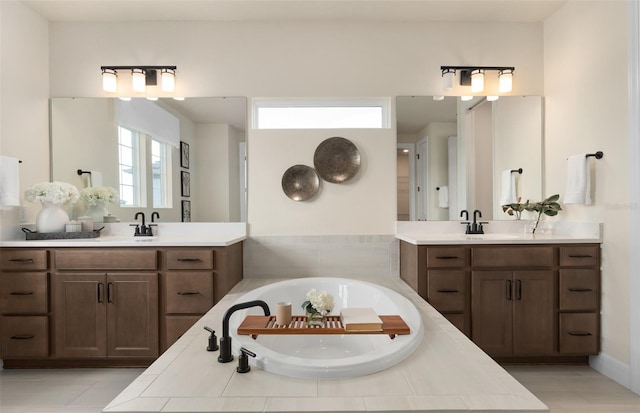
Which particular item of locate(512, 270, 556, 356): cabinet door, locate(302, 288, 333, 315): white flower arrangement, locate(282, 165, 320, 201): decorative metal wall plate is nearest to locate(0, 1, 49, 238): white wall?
locate(282, 165, 320, 201): decorative metal wall plate

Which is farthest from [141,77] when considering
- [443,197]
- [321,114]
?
[443,197]

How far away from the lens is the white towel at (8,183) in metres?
2.46

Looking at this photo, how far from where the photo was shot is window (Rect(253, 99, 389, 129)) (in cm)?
305

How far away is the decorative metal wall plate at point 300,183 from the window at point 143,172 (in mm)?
987

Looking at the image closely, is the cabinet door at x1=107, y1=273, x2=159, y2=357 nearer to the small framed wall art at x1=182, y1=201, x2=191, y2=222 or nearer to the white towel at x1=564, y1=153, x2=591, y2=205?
the small framed wall art at x1=182, y1=201, x2=191, y2=222

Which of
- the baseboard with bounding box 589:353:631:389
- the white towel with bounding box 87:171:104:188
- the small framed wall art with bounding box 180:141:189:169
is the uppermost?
the small framed wall art with bounding box 180:141:189:169

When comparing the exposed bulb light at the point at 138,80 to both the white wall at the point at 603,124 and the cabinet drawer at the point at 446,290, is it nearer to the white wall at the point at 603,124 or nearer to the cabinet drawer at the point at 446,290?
the cabinet drawer at the point at 446,290

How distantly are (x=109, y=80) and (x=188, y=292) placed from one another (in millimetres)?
1854

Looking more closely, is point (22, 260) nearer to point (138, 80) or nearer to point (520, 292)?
point (138, 80)

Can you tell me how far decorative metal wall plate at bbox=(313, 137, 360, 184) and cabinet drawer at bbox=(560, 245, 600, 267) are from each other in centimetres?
160

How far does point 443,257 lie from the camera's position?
2436 millimetres

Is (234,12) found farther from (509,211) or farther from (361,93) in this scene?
(509,211)

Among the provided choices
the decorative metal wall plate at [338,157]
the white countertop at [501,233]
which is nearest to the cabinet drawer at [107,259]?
the decorative metal wall plate at [338,157]

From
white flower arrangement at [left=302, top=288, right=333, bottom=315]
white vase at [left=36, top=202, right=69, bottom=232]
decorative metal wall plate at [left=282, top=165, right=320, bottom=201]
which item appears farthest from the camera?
decorative metal wall plate at [left=282, top=165, right=320, bottom=201]
